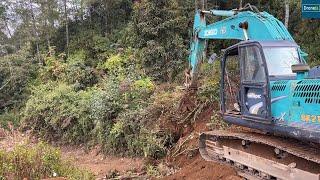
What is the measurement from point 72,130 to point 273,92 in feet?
40.6

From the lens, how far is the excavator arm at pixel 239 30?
23.3ft

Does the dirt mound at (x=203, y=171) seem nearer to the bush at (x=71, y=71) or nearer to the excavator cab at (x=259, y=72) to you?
the excavator cab at (x=259, y=72)

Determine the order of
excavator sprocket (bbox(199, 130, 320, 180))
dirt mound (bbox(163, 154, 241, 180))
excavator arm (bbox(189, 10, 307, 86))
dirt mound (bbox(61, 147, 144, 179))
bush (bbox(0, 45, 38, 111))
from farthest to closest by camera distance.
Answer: bush (bbox(0, 45, 38, 111)) → dirt mound (bbox(61, 147, 144, 179)) → dirt mound (bbox(163, 154, 241, 180)) → excavator arm (bbox(189, 10, 307, 86)) → excavator sprocket (bbox(199, 130, 320, 180))

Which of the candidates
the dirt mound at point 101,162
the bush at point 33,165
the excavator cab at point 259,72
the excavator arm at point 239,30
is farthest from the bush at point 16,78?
the excavator cab at point 259,72

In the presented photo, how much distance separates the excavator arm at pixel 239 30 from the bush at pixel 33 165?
3.74m

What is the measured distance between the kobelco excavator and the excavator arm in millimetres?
16

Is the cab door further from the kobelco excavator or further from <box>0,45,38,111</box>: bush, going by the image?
<box>0,45,38,111</box>: bush

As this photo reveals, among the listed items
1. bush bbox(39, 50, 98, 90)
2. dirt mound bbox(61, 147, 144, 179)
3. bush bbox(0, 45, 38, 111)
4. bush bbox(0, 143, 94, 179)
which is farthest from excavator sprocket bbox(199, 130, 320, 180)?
bush bbox(0, 45, 38, 111)

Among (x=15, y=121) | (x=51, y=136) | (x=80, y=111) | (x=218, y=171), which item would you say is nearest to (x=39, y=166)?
(x=218, y=171)

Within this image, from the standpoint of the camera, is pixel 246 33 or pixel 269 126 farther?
pixel 246 33

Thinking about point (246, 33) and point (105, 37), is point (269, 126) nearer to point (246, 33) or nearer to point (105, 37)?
point (246, 33)

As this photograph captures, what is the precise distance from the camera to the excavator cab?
20.7ft

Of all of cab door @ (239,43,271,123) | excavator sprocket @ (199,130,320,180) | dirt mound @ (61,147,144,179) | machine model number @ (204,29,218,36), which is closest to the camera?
excavator sprocket @ (199,130,320,180)

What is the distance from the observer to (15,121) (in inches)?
980
